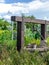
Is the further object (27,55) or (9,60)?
(27,55)

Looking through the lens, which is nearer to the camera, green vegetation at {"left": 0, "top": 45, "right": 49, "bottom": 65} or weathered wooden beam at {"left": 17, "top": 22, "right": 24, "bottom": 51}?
green vegetation at {"left": 0, "top": 45, "right": 49, "bottom": 65}

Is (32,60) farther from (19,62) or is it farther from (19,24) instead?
(19,24)

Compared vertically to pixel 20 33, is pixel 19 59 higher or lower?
lower

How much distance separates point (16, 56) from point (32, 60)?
0.24 metres

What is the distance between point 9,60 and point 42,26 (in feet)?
11.2

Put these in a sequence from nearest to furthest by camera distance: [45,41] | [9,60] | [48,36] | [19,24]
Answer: [9,60] → [19,24] → [45,41] → [48,36]

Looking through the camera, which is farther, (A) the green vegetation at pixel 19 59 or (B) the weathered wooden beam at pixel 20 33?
(B) the weathered wooden beam at pixel 20 33

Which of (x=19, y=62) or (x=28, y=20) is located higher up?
(x=28, y=20)

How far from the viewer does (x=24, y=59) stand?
4.39 metres

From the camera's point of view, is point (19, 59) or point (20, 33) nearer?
point (19, 59)

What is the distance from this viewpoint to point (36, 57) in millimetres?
4574

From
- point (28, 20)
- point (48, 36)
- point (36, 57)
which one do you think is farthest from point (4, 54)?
point (48, 36)

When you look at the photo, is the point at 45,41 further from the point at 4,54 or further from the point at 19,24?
the point at 4,54

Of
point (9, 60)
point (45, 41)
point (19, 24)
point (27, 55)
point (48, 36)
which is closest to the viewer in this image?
point (9, 60)
